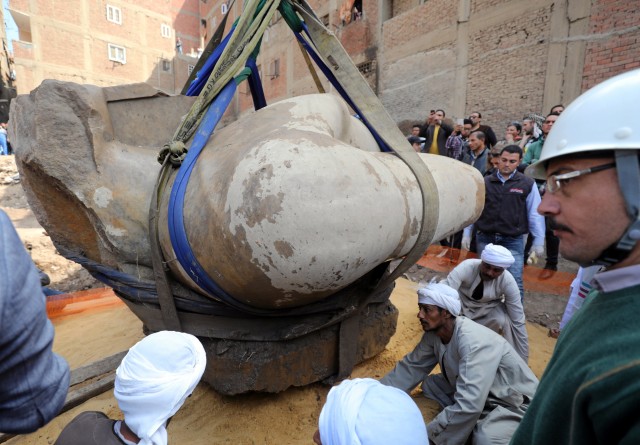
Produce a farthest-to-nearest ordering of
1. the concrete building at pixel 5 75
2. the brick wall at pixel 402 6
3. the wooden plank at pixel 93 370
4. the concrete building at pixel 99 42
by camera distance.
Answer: the concrete building at pixel 99 42
the concrete building at pixel 5 75
the brick wall at pixel 402 6
the wooden plank at pixel 93 370

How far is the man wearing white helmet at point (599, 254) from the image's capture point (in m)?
0.63

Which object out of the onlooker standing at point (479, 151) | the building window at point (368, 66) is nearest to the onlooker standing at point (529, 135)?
the onlooker standing at point (479, 151)

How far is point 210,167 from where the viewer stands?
1.46 metres

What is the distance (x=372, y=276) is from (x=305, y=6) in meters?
1.51

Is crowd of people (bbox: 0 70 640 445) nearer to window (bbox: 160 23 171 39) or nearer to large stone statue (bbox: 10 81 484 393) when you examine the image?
large stone statue (bbox: 10 81 484 393)

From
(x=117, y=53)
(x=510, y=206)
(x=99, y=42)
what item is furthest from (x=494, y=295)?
(x=117, y=53)

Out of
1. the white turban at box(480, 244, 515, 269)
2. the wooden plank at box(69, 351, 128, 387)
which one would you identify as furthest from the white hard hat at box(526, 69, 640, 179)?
the wooden plank at box(69, 351, 128, 387)

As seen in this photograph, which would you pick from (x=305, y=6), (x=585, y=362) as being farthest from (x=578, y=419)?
(x=305, y=6)

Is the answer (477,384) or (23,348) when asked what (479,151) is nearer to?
(477,384)

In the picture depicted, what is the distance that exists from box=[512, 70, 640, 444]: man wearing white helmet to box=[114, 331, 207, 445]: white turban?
1023mm

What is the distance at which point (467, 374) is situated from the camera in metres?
1.97

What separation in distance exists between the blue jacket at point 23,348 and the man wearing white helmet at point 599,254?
104cm

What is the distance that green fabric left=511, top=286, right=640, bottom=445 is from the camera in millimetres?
608

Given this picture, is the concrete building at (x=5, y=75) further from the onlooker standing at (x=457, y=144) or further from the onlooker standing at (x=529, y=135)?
the onlooker standing at (x=529, y=135)
